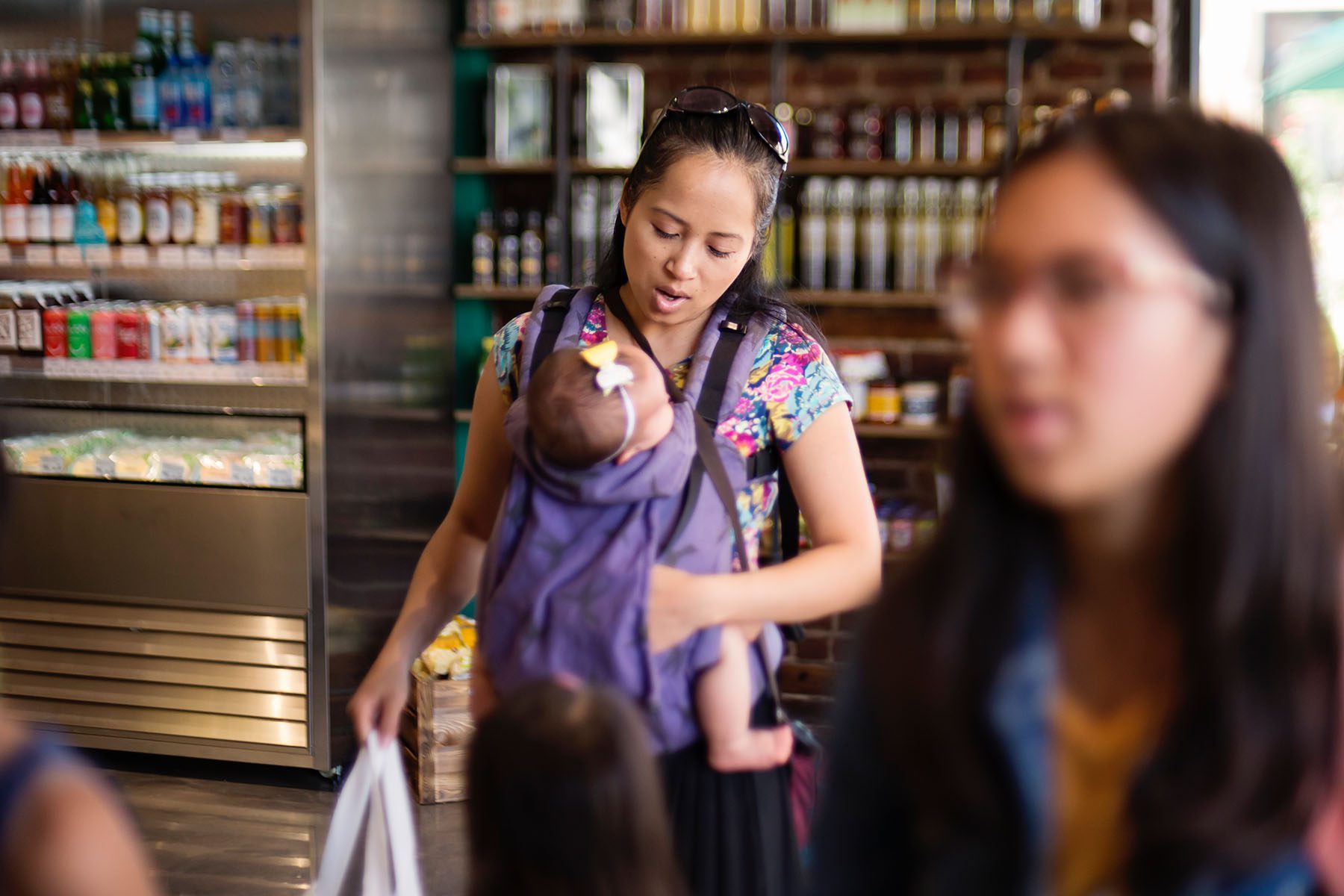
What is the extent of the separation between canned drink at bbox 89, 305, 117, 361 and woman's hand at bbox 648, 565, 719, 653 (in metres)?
3.09

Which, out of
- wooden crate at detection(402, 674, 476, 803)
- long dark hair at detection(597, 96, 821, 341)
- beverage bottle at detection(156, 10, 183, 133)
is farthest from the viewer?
beverage bottle at detection(156, 10, 183, 133)

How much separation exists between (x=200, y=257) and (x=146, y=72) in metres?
0.61

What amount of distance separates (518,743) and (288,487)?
9.71 ft

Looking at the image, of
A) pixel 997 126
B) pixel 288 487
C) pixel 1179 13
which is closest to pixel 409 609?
pixel 288 487

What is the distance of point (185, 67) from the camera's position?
154 inches

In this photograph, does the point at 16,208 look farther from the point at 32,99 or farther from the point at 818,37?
the point at 818,37

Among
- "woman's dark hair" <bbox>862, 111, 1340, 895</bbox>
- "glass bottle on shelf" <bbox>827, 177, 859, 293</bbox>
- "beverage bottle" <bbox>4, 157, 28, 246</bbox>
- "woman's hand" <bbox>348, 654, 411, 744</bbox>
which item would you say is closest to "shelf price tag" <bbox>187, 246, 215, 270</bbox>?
"beverage bottle" <bbox>4, 157, 28, 246</bbox>

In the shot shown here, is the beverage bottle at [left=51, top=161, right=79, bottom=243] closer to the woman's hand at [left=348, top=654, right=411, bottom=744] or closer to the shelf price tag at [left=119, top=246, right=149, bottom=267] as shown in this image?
the shelf price tag at [left=119, top=246, right=149, bottom=267]

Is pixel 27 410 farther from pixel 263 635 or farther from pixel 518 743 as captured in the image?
pixel 518 743

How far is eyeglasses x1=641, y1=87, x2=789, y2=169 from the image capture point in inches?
69.2

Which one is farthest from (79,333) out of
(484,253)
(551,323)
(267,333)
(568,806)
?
(568,806)

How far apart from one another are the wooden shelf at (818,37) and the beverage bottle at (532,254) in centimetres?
61

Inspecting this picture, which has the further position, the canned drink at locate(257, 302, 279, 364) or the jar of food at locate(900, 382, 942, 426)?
the jar of food at locate(900, 382, 942, 426)

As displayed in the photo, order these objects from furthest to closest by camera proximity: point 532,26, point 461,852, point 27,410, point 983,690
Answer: point 532,26 → point 27,410 → point 461,852 → point 983,690
